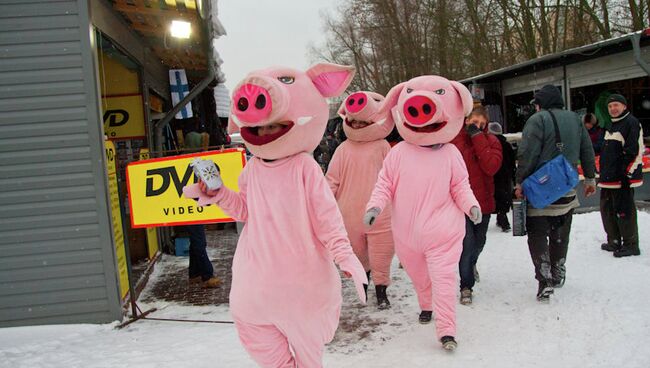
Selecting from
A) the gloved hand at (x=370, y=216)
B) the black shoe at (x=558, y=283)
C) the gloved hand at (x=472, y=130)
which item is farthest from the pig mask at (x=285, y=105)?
the black shoe at (x=558, y=283)

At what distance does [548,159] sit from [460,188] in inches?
50.9

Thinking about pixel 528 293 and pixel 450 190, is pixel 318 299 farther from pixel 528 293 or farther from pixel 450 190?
pixel 528 293

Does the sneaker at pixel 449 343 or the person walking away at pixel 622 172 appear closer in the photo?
the sneaker at pixel 449 343

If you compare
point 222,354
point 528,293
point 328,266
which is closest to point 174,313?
point 222,354

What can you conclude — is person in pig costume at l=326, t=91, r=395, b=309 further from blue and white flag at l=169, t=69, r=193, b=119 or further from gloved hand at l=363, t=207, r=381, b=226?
blue and white flag at l=169, t=69, r=193, b=119

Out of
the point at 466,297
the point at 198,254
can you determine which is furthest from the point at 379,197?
the point at 198,254

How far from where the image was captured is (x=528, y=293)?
17.7 feet

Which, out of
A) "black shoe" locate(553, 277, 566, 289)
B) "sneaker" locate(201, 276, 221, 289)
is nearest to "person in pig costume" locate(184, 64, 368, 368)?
"black shoe" locate(553, 277, 566, 289)

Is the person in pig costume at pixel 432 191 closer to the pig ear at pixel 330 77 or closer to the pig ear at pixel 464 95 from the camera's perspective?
the pig ear at pixel 464 95

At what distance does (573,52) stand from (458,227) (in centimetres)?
695

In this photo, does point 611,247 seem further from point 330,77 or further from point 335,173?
point 330,77

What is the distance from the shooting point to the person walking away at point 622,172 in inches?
247

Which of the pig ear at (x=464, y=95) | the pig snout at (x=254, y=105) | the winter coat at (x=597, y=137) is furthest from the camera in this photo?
the winter coat at (x=597, y=137)

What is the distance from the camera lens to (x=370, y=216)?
12.9ft
